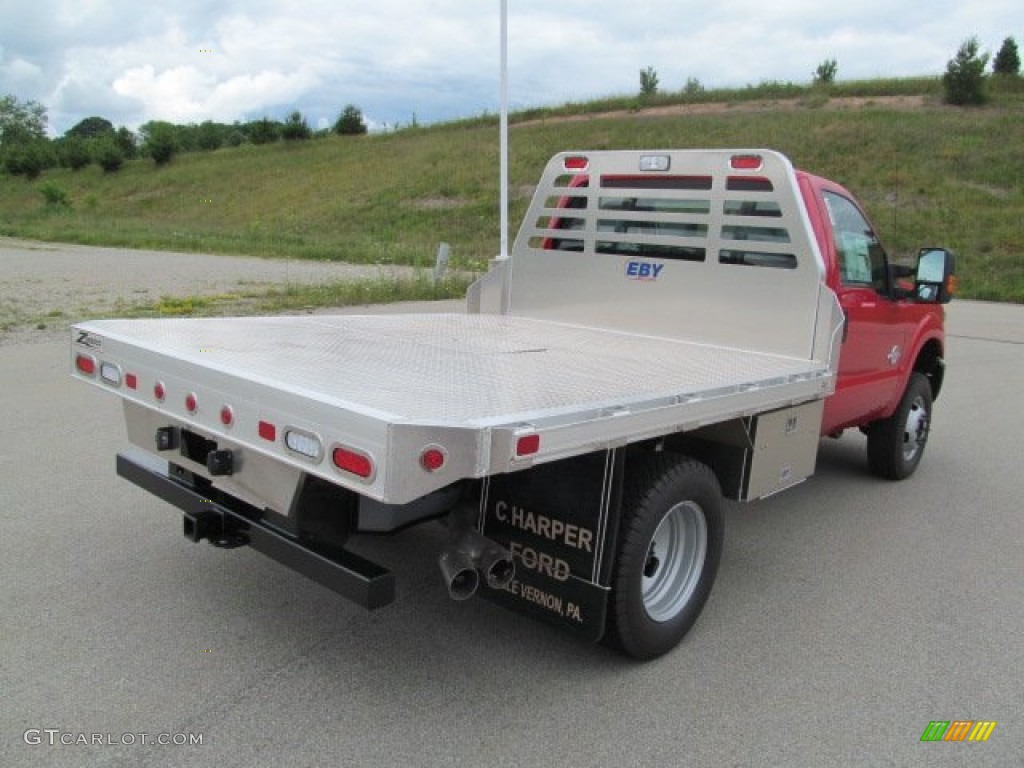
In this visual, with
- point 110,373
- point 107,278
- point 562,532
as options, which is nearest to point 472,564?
point 562,532

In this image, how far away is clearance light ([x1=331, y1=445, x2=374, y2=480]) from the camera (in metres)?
2.43

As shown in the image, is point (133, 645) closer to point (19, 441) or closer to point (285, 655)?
point (285, 655)

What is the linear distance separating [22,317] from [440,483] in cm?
1203

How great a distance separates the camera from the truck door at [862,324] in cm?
504

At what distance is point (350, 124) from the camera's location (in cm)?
7669

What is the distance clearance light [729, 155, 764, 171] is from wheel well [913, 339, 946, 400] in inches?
92.3

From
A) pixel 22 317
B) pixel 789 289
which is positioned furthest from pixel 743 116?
pixel 789 289

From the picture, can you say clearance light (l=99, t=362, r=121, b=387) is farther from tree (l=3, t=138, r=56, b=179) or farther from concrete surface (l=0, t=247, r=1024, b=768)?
tree (l=3, t=138, r=56, b=179)

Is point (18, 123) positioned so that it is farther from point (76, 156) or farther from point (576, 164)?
point (576, 164)

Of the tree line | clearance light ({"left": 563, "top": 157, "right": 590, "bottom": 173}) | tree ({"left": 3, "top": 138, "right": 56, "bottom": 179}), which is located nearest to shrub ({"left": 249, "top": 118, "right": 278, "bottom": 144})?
the tree line

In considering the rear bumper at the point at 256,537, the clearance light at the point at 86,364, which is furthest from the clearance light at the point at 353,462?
the clearance light at the point at 86,364

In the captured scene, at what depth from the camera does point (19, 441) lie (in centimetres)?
630

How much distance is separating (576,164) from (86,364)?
344 centimetres

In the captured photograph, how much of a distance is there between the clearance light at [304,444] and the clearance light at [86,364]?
150cm
